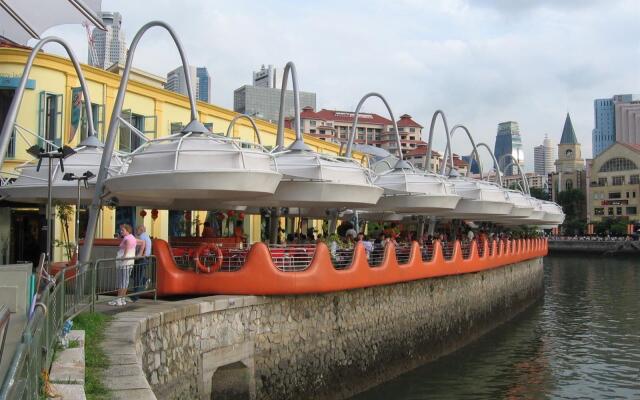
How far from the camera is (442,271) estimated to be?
20.1 m

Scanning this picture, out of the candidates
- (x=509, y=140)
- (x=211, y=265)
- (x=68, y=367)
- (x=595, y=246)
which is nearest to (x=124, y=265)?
(x=211, y=265)

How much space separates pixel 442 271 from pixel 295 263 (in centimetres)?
760

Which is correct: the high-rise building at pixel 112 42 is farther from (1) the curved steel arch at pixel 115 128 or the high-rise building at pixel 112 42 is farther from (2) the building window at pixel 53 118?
(1) the curved steel arch at pixel 115 128

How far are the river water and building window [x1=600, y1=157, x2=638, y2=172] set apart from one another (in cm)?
8249

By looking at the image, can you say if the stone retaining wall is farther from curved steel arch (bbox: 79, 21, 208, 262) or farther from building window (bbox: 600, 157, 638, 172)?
building window (bbox: 600, 157, 638, 172)

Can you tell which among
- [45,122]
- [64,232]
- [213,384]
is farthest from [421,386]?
[45,122]

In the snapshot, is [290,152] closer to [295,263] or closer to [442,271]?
[295,263]

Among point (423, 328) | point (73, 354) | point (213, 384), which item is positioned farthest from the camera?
point (423, 328)

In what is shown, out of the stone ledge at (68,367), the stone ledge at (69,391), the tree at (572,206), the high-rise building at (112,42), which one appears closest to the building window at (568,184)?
the tree at (572,206)

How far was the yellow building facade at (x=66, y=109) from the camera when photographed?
22.9 meters

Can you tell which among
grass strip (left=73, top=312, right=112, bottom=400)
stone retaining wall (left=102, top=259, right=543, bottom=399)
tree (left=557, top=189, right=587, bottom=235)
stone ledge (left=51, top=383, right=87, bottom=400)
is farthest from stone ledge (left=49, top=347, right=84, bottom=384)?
tree (left=557, top=189, right=587, bottom=235)

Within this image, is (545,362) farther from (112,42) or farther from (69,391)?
(112,42)

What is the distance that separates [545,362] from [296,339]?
974 centimetres

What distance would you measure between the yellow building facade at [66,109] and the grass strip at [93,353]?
1146 cm
